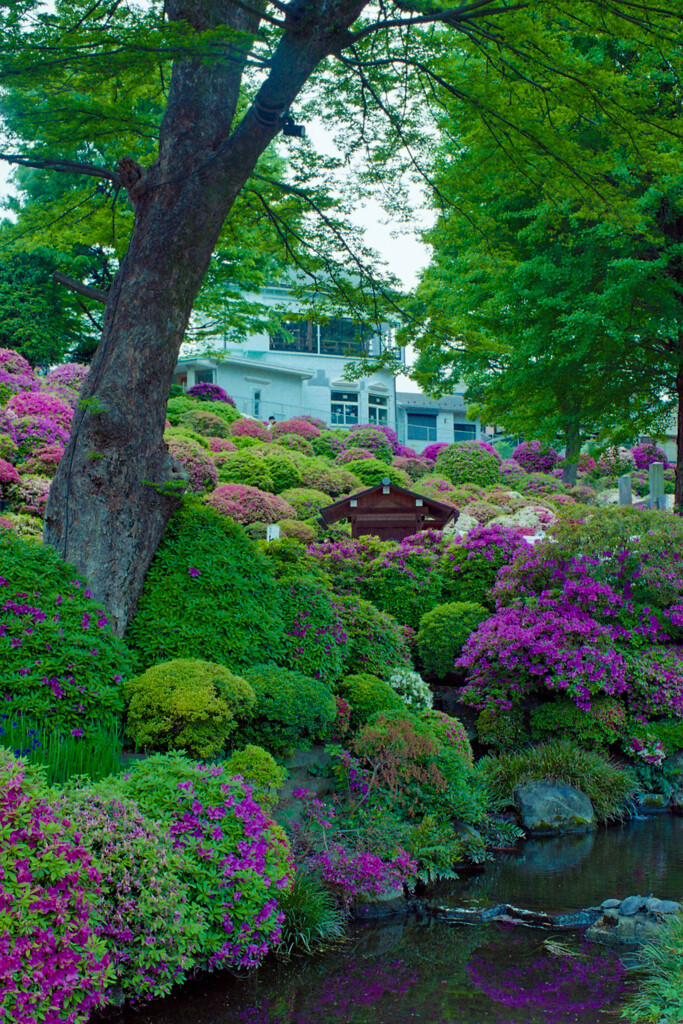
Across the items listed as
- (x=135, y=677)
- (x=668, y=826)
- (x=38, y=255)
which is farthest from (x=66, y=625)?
(x=38, y=255)

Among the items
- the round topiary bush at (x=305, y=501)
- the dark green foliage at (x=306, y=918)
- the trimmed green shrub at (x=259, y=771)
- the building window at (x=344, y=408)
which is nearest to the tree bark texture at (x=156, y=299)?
the trimmed green shrub at (x=259, y=771)

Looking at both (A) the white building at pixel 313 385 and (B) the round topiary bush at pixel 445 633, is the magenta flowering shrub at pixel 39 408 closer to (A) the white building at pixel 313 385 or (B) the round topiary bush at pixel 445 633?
(B) the round topiary bush at pixel 445 633

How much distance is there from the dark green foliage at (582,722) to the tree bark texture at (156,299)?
5.53 m

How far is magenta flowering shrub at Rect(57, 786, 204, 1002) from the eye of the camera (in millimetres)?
4508

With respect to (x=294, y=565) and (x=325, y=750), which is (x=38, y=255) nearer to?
(x=294, y=565)

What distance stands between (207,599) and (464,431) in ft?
135

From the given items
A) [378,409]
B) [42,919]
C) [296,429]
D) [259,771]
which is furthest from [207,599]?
[378,409]

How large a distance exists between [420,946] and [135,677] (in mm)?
2990

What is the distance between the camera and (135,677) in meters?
6.90

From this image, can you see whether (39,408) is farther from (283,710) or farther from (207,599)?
(283,710)

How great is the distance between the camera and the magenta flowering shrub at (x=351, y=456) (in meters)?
27.2

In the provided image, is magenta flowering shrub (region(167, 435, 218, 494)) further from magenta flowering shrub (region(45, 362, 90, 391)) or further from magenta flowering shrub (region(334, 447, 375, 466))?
magenta flowering shrub (region(334, 447, 375, 466))

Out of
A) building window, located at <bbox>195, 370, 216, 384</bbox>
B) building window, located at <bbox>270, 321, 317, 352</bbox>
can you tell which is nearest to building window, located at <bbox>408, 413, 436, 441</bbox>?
building window, located at <bbox>270, 321, 317, 352</bbox>

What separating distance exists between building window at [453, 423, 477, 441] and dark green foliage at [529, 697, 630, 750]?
1452 inches
